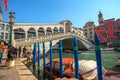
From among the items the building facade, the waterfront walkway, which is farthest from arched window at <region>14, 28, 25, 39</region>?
the waterfront walkway

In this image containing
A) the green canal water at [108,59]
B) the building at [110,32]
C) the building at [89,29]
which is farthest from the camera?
the building at [89,29]

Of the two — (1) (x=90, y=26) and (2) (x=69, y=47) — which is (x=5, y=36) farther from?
(1) (x=90, y=26)

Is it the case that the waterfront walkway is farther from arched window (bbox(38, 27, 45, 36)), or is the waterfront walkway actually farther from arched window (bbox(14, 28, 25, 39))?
arched window (bbox(38, 27, 45, 36))

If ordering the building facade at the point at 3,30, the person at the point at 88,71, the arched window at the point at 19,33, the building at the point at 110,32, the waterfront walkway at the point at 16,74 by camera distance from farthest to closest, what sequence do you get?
the building at the point at 110,32 → the arched window at the point at 19,33 → the building facade at the point at 3,30 → the person at the point at 88,71 → the waterfront walkway at the point at 16,74

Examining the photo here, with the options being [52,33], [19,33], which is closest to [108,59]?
[52,33]

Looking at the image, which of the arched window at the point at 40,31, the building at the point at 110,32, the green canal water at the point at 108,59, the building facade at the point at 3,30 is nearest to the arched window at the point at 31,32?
the arched window at the point at 40,31

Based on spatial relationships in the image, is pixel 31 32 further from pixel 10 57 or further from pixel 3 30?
pixel 10 57

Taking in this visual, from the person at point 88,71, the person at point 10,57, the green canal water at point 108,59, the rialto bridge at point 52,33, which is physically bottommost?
the green canal water at point 108,59

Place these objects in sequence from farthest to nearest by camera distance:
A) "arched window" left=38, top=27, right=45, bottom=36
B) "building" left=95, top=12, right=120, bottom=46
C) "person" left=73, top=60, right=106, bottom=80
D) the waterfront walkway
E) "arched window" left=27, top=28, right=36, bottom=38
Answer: "arched window" left=38, top=27, right=45, bottom=36
"building" left=95, top=12, right=120, bottom=46
"arched window" left=27, top=28, right=36, bottom=38
"person" left=73, top=60, right=106, bottom=80
the waterfront walkway

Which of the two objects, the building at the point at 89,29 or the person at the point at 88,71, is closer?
the person at the point at 88,71

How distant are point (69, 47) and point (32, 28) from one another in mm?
13109

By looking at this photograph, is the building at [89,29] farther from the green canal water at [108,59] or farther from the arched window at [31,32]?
the green canal water at [108,59]

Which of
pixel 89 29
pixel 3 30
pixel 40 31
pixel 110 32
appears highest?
pixel 89 29

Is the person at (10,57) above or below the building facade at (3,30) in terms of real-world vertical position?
below
